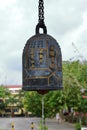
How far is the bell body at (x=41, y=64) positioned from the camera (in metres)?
5.20

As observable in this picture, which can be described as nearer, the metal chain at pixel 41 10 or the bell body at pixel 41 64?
the metal chain at pixel 41 10

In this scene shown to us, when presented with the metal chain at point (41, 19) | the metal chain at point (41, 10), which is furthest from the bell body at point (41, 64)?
the metal chain at point (41, 10)

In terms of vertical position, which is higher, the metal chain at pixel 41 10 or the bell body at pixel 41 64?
the metal chain at pixel 41 10

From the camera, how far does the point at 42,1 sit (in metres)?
4.98

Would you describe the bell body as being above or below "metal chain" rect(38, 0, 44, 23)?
below

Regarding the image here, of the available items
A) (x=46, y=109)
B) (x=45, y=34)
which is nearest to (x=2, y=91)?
(x=46, y=109)

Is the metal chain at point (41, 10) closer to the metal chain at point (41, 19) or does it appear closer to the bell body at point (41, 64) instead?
the metal chain at point (41, 19)

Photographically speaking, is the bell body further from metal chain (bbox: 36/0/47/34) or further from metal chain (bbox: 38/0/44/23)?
metal chain (bbox: 38/0/44/23)

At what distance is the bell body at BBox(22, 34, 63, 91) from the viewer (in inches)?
205

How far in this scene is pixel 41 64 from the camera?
523 cm

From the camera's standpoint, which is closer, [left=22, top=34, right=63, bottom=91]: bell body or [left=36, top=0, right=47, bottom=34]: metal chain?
[left=36, top=0, right=47, bottom=34]: metal chain

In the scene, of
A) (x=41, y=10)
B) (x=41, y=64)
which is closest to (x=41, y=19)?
(x=41, y=10)

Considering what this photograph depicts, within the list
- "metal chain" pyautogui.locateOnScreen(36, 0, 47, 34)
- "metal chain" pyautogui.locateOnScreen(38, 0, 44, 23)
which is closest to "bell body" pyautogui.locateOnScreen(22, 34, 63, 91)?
"metal chain" pyautogui.locateOnScreen(36, 0, 47, 34)

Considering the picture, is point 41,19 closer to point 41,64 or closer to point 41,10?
point 41,10
